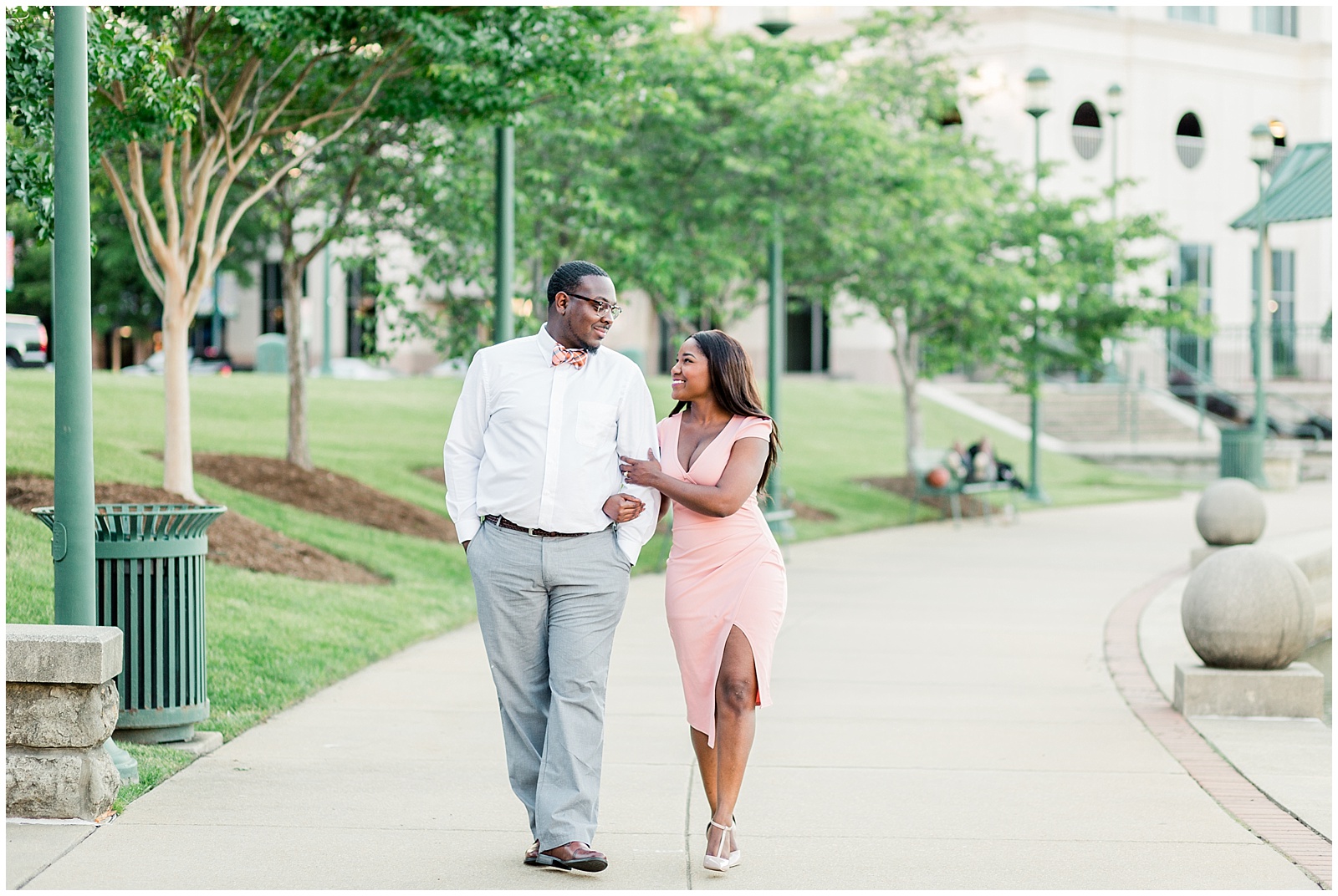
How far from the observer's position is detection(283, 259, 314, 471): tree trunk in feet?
51.9

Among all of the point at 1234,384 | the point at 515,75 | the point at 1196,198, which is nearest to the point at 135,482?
the point at 515,75

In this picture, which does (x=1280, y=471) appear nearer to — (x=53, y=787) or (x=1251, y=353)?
(x=1251, y=353)

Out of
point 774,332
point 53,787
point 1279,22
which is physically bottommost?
point 53,787

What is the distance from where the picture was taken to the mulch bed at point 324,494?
14.4 m

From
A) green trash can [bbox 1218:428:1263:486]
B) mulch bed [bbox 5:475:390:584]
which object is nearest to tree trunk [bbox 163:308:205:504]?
mulch bed [bbox 5:475:390:584]

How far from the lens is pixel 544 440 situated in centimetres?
504

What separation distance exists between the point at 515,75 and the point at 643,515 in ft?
21.5

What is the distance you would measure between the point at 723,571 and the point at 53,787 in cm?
251

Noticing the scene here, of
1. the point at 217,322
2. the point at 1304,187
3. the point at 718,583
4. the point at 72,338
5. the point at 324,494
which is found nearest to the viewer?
the point at 718,583

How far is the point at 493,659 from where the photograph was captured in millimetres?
5098

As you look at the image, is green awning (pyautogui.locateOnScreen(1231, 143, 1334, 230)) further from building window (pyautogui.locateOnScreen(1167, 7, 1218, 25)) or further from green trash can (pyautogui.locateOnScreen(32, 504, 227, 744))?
building window (pyautogui.locateOnScreen(1167, 7, 1218, 25))

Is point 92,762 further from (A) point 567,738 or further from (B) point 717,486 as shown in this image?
(B) point 717,486

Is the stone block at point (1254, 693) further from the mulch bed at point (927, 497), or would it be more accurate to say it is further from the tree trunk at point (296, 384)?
the mulch bed at point (927, 497)

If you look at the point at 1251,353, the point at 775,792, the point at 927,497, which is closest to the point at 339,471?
the point at 927,497
